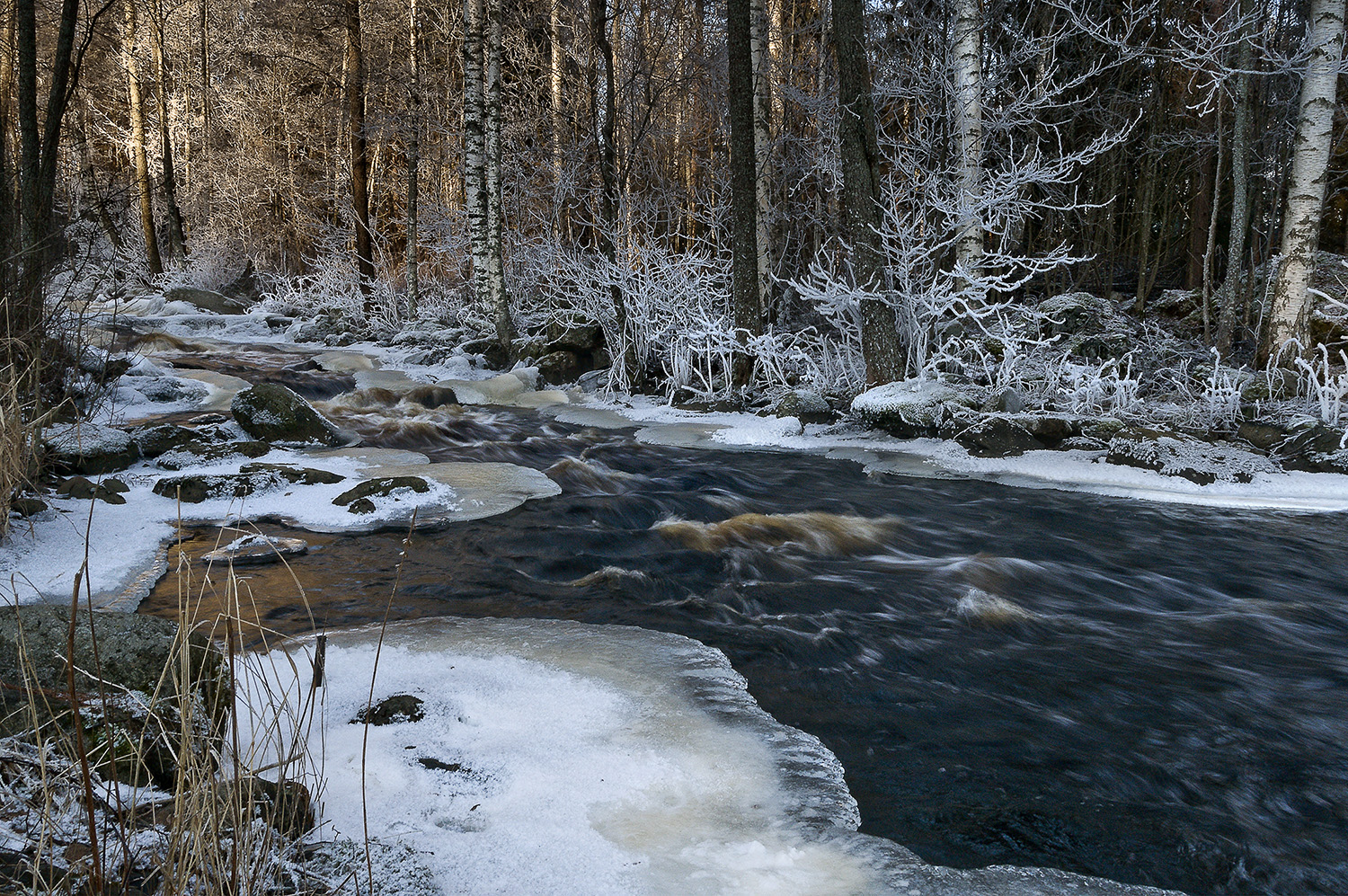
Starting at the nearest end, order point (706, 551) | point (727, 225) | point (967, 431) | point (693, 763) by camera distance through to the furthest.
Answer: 1. point (693, 763)
2. point (706, 551)
3. point (967, 431)
4. point (727, 225)

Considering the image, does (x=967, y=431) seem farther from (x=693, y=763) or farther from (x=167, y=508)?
(x=167, y=508)

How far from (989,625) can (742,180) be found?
7.14 metres

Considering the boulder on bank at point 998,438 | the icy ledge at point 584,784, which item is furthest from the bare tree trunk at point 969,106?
the icy ledge at point 584,784

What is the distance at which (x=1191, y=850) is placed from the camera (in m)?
2.80

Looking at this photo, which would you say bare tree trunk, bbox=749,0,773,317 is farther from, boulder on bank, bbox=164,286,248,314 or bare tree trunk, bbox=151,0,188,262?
bare tree trunk, bbox=151,0,188,262

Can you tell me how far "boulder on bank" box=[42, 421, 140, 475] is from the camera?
6.34m

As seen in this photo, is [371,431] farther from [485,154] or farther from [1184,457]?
[1184,457]

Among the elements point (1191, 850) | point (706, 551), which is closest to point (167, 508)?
point (706, 551)

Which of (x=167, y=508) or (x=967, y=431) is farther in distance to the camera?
(x=967, y=431)

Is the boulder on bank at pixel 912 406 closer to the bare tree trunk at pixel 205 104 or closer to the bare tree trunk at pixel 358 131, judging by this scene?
the bare tree trunk at pixel 358 131

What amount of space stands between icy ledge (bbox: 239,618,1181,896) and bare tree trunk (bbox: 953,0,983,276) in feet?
25.1

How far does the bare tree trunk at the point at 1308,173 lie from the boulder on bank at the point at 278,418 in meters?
9.83

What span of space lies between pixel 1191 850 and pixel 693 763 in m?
1.62

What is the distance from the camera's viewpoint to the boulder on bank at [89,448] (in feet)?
20.8
